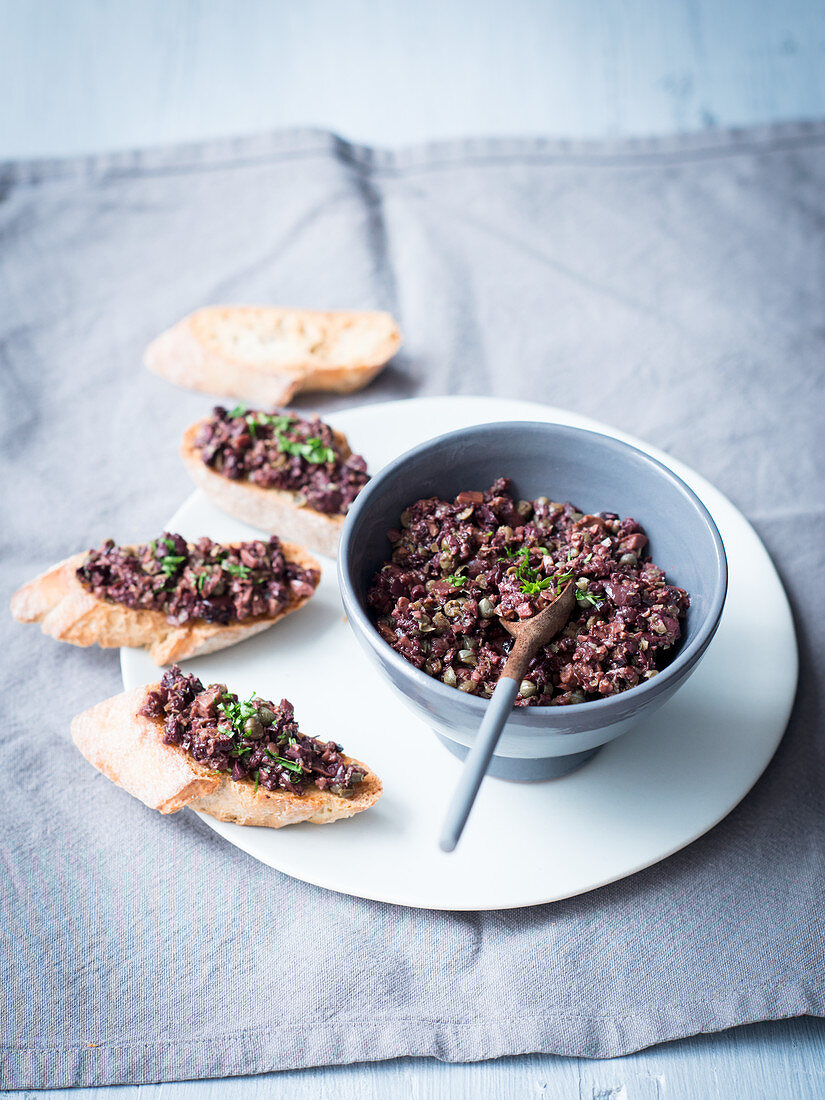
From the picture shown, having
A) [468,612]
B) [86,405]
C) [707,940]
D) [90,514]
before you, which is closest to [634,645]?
[468,612]

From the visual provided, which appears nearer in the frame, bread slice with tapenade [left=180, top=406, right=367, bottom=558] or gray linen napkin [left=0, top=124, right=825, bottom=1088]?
gray linen napkin [left=0, top=124, right=825, bottom=1088]

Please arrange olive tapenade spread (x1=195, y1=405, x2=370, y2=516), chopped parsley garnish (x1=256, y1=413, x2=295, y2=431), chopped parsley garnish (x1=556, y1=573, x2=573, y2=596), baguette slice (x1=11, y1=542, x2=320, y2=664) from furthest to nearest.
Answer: chopped parsley garnish (x1=256, y1=413, x2=295, y2=431) < olive tapenade spread (x1=195, y1=405, x2=370, y2=516) < baguette slice (x1=11, y1=542, x2=320, y2=664) < chopped parsley garnish (x1=556, y1=573, x2=573, y2=596)

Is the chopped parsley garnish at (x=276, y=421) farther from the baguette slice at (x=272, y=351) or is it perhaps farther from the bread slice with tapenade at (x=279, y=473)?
the baguette slice at (x=272, y=351)

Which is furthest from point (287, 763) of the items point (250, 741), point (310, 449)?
point (310, 449)

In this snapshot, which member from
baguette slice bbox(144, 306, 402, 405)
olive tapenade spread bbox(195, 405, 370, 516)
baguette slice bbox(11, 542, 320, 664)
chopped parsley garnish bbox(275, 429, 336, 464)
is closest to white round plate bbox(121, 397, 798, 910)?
baguette slice bbox(11, 542, 320, 664)

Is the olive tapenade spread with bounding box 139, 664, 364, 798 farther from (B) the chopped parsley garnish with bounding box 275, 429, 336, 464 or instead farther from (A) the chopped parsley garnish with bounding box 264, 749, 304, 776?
(B) the chopped parsley garnish with bounding box 275, 429, 336, 464

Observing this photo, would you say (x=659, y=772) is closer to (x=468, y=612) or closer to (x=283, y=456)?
(x=468, y=612)
